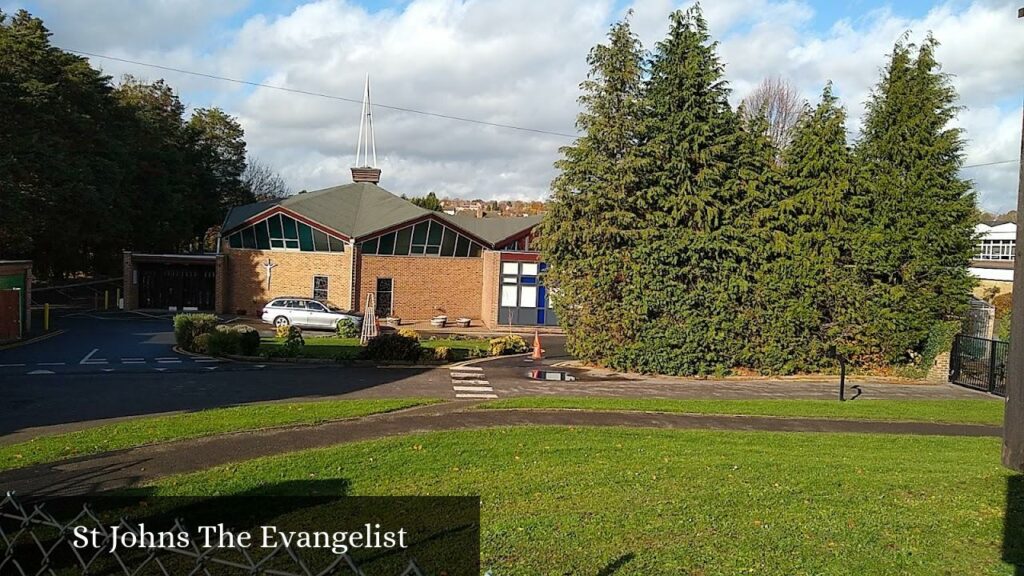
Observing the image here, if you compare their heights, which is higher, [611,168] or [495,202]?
[495,202]

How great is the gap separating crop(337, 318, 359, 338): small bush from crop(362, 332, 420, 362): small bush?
8300mm

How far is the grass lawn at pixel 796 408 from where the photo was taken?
16.2 meters

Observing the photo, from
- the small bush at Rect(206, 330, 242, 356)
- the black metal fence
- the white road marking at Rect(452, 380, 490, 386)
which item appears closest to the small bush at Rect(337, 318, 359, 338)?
the small bush at Rect(206, 330, 242, 356)

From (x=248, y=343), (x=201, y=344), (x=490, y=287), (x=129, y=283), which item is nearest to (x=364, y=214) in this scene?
(x=490, y=287)

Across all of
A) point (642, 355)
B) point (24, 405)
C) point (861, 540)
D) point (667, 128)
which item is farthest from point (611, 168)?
point (861, 540)

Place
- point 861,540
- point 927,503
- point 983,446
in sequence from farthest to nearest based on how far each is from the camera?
point 983,446
point 927,503
point 861,540

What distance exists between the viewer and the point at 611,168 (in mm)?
24609

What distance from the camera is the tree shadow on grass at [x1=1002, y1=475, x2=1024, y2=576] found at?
237 inches

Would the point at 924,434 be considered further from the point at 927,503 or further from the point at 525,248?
the point at 525,248

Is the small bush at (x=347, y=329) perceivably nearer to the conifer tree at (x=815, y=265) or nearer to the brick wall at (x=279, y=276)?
the brick wall at (x=279, y=276)

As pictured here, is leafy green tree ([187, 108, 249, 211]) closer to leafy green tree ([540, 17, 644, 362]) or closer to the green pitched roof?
the green pitched roof

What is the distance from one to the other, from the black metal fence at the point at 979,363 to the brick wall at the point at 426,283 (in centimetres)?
2338

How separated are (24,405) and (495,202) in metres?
115

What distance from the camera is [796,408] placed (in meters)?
17.3
